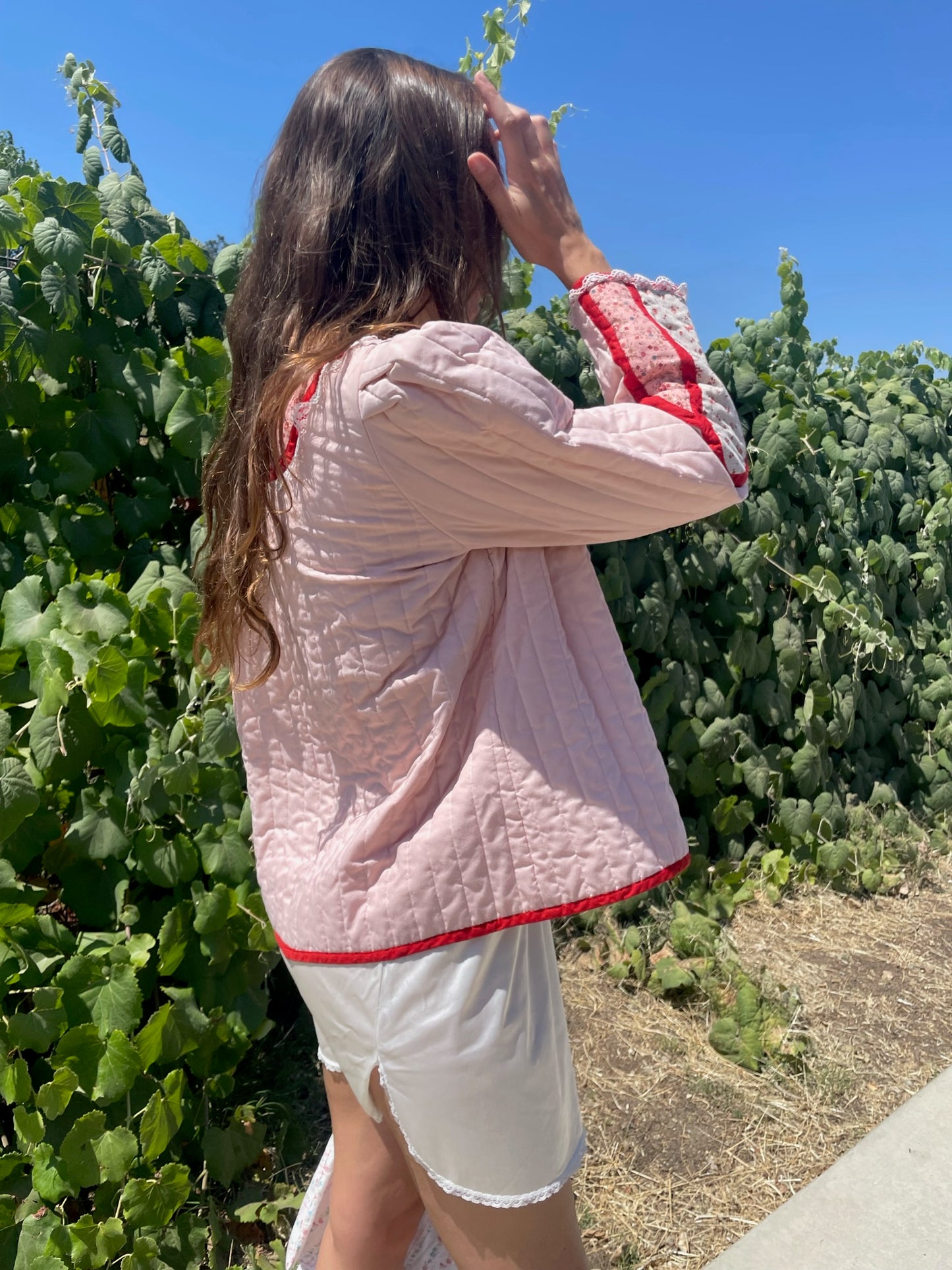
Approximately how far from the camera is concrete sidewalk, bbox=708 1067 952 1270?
5.69ft

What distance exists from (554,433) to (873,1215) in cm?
170

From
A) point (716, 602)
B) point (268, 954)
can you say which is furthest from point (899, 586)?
point (268, 954)

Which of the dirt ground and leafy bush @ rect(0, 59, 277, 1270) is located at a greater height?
leafy bush @ rect(0, 59, 277, 1270)

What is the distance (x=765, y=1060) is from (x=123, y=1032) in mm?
1525

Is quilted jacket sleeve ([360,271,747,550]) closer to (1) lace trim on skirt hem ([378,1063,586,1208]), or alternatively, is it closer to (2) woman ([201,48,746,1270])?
(2) woman ([201,48,746,1270])

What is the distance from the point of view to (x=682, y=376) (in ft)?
3.33

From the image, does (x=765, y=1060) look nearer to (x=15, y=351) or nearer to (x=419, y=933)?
(x=419, y=933)

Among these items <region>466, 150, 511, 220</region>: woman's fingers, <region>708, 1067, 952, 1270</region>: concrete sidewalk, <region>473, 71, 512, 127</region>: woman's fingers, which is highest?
<region>473, 71, 512, 127</region>: woman's fingers

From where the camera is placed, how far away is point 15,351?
1658mm

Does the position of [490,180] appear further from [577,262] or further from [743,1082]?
[743,1082]

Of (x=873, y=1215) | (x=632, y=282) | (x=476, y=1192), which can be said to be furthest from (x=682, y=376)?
(x=873, y=1215)

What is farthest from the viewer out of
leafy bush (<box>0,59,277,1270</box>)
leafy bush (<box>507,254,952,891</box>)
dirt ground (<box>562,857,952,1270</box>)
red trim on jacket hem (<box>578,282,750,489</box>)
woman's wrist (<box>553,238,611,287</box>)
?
leafy bush (<box>507,254,952,891</box>)

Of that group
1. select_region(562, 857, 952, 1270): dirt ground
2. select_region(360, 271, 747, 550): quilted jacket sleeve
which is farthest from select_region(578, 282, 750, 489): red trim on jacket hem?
select_region(562, 857, 952, 1270): dirt ground

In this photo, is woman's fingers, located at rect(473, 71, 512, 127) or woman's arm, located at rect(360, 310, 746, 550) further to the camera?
woman's fingers, located at rect(473, 71, 512, 127)
